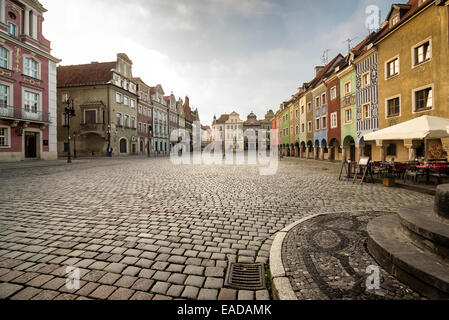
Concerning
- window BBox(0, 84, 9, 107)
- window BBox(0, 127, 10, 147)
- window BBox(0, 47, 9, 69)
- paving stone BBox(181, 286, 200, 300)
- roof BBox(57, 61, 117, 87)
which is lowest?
paving stone BBox(181, 286, 200, 300)

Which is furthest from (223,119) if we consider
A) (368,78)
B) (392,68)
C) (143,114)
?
(392,68)

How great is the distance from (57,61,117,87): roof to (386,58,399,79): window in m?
35.5

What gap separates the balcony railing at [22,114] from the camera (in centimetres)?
1984

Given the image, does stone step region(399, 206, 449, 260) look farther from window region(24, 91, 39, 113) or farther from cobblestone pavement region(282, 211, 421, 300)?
window region(24, 91, 39, 113)

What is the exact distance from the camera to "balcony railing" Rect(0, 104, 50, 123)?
19837mm

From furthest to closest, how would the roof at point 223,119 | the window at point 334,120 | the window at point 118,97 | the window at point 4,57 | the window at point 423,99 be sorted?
Answer: the roof at point 223,119, the window at point 118,97, the window at point 334,120, the window at point 4,57, the window at point 423,99

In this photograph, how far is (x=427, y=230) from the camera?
262 centimetres

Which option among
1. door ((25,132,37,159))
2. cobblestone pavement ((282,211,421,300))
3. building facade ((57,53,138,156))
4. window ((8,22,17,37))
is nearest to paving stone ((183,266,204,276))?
cobblestone pavement ((282,211,421,300))

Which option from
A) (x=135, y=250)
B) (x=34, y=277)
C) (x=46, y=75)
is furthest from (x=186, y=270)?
(x=46, y=75)

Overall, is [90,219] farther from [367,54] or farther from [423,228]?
[367,54]

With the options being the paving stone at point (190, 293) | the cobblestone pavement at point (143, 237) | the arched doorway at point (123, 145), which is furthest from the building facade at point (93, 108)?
the paving stone at point (190, 293)

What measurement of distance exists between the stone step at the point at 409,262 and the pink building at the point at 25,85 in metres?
27.6

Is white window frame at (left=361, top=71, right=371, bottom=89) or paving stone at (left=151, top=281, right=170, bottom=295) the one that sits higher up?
white window frame at (left=361, top=71, right=371, bottom=89)

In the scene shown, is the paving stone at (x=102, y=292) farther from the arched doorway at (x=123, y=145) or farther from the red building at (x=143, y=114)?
the red building at (x=143, y=114)
